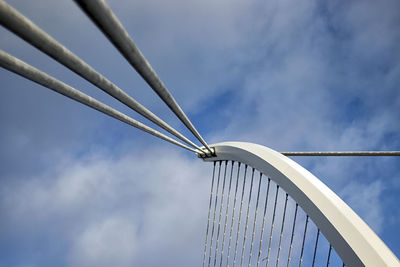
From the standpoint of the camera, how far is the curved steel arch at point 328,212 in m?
3.72

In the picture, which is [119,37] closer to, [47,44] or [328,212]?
[47,44]

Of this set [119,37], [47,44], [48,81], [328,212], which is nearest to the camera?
[47,44]

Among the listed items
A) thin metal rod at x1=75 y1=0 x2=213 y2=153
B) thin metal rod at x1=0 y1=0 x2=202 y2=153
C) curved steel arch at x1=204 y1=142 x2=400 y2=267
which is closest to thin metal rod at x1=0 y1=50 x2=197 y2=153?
thin metal rod at x1=0 y1=0 x2=202 y2=153

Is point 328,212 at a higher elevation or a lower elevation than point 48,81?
higher

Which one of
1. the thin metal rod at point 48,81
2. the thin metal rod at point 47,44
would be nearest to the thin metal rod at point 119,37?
the thin metal rod at point 47,44

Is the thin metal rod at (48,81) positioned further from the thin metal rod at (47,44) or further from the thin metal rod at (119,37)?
the thin metal rod at (119,37)

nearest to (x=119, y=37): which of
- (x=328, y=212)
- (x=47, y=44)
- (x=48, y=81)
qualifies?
(x=47, y=44)

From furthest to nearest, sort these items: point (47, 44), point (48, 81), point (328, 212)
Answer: point (328, 212), point (48, 81), point (47, 44)

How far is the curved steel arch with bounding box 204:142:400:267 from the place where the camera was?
3.72 m

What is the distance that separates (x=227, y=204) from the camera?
308 inches

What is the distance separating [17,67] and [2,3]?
1.59 ft

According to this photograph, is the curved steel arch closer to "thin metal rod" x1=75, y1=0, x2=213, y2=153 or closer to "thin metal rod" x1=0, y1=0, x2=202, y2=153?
"thin metal rod" x1=75, y1=0, x2=213, y2=153

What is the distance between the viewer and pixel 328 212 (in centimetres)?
434

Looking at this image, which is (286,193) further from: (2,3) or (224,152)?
(2,3)
